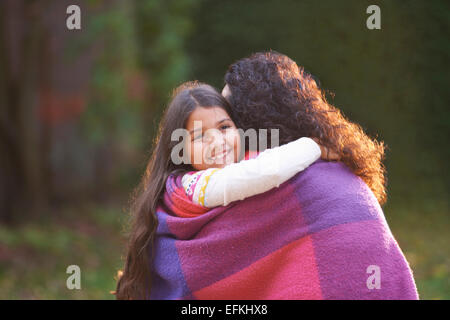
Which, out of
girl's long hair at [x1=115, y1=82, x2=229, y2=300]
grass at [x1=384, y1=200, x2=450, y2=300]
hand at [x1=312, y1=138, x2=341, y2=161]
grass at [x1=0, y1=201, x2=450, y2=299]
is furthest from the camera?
grass at [x1=0, y1=201, x2=450, y2=299]

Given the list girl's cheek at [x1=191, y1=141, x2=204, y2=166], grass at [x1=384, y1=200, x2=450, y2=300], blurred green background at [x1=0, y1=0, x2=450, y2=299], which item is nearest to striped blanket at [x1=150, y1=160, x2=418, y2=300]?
girl's cheek at [x1=191, y1=141, x2=204, y2=166]

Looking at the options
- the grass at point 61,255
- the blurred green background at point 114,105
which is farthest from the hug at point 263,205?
the blurred green background at point 114,105

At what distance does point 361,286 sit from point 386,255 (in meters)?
0.16

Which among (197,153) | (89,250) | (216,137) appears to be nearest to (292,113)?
(216,137)

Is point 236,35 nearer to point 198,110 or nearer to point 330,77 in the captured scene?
point 330,77

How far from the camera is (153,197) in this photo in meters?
2.36

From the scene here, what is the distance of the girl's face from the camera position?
2.24 metres

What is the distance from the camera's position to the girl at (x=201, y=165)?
1996 mm

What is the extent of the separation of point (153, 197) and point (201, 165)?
0.85 ft

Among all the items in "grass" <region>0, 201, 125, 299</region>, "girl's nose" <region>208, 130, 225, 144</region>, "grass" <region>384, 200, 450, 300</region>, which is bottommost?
"grass" <region>0, 201, 125, 299</region>

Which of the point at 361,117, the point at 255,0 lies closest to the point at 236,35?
the point at 255,0

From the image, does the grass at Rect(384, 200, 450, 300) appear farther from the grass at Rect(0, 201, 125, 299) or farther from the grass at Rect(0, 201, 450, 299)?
the grass at Rect(0, 201, 125, 299)

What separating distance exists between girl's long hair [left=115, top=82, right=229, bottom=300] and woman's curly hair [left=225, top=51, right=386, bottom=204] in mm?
117

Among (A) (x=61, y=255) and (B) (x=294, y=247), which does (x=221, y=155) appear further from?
(A) (x=61, y=255)
